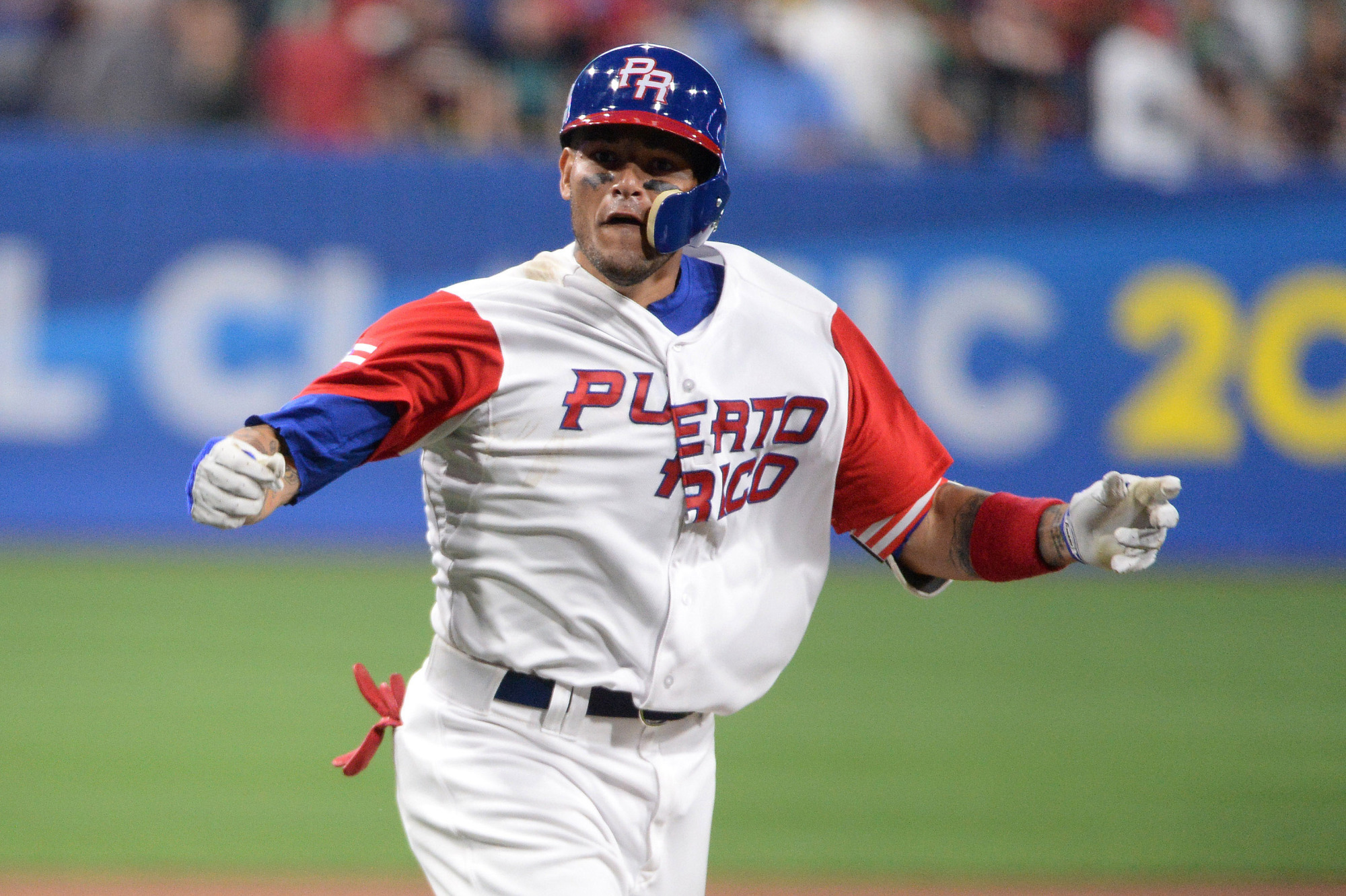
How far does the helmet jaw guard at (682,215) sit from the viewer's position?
3.09 meters

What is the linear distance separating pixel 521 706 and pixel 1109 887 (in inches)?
110

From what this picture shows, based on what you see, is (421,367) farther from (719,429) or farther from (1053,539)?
(1053,539)

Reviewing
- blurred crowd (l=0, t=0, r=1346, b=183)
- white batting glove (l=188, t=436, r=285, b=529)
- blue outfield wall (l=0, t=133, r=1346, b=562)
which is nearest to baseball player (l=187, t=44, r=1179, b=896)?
white batting glove (l=188, t=436, r=285, b=529)

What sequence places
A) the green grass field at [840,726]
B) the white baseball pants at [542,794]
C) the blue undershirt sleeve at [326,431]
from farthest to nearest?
the green grass field at [840,726] < the white baseball pants at [542,794] < the blue undershirt sleeve at [326,431]

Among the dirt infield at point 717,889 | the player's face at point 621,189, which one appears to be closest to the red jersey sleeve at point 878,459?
the player's face at point 621,189

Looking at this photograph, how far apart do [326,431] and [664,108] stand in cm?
88

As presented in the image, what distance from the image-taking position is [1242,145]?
428 inches

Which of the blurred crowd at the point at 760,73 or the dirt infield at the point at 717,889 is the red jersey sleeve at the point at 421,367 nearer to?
the dirt infield at the point at 717,889

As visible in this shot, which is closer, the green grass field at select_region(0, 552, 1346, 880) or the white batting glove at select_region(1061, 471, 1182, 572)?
the white batting glove at select_region(1061, 471, 1182, 572)

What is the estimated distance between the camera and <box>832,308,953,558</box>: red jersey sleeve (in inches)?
134

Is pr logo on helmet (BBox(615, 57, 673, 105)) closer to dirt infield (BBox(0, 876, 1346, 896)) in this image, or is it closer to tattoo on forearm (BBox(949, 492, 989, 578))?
tattoo on forearm (BBox(949, 492, 989, 578))

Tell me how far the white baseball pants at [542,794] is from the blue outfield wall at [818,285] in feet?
20.8

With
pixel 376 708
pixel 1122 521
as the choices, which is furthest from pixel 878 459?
pixel 376 708

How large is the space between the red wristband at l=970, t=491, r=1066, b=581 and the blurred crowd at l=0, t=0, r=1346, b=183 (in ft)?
22.6
